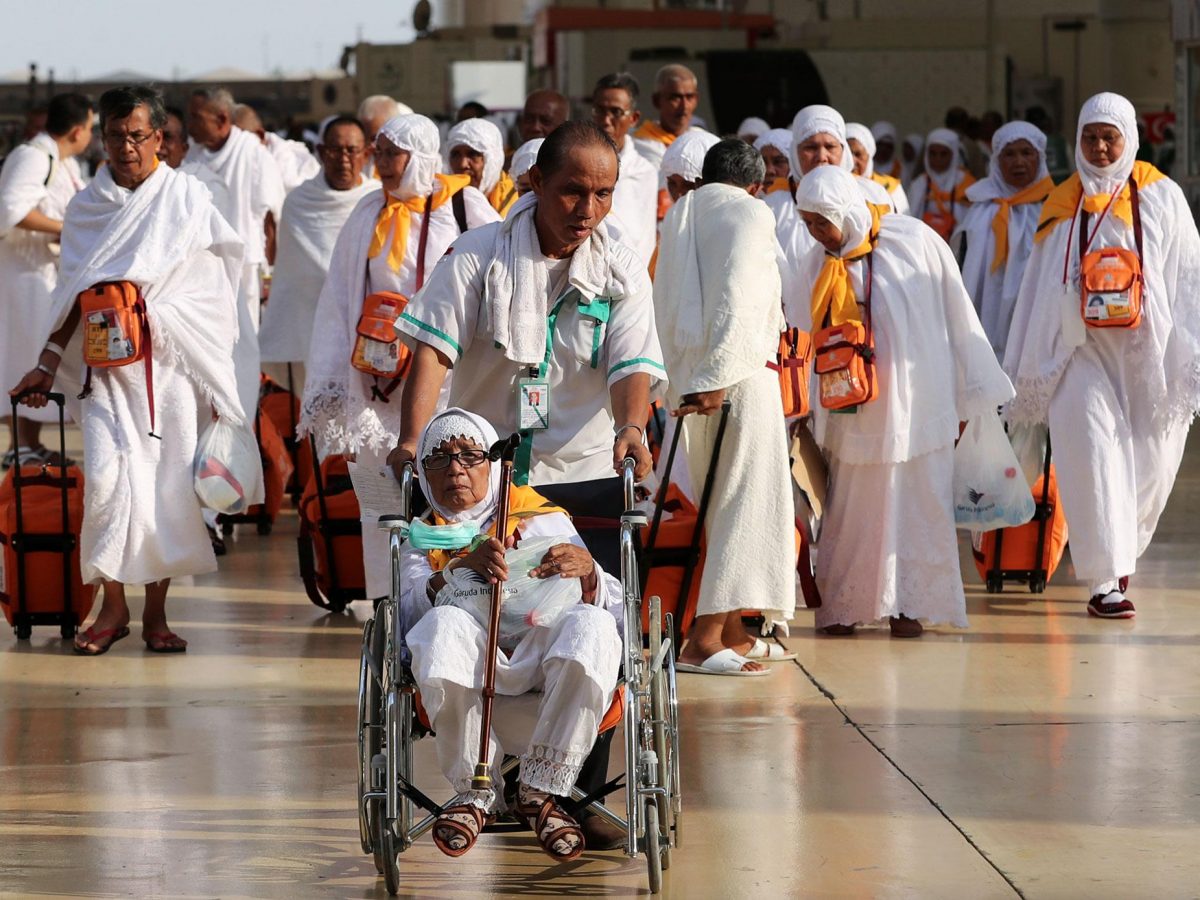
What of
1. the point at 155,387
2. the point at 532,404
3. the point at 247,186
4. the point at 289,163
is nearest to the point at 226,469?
the point at 155,387

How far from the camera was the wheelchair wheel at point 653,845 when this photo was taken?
15.7ft

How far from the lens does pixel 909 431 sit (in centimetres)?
815

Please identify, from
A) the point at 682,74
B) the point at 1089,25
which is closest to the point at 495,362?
the point at 682,74

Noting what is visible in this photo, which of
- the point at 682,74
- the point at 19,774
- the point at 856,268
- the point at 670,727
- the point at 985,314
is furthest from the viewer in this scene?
the point at 682,74

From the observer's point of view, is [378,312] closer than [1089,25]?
Yes

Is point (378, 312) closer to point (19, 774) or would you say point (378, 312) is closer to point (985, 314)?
point (19, 774)

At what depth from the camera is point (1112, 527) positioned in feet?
28.0

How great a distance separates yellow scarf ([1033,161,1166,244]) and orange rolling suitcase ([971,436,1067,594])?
3.10 ft

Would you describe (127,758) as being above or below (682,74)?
below

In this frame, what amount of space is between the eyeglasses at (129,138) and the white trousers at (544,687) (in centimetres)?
347

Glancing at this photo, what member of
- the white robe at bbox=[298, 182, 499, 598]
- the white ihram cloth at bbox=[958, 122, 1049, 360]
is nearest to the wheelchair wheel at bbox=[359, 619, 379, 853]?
the white robe at bbox=[298, 182, 499, 598]

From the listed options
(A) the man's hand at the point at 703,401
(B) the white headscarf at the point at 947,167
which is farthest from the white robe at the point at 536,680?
(B) the white headscarf at the point at 947,167

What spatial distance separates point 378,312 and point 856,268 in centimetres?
185

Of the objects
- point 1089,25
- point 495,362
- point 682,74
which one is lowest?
point 495,362
